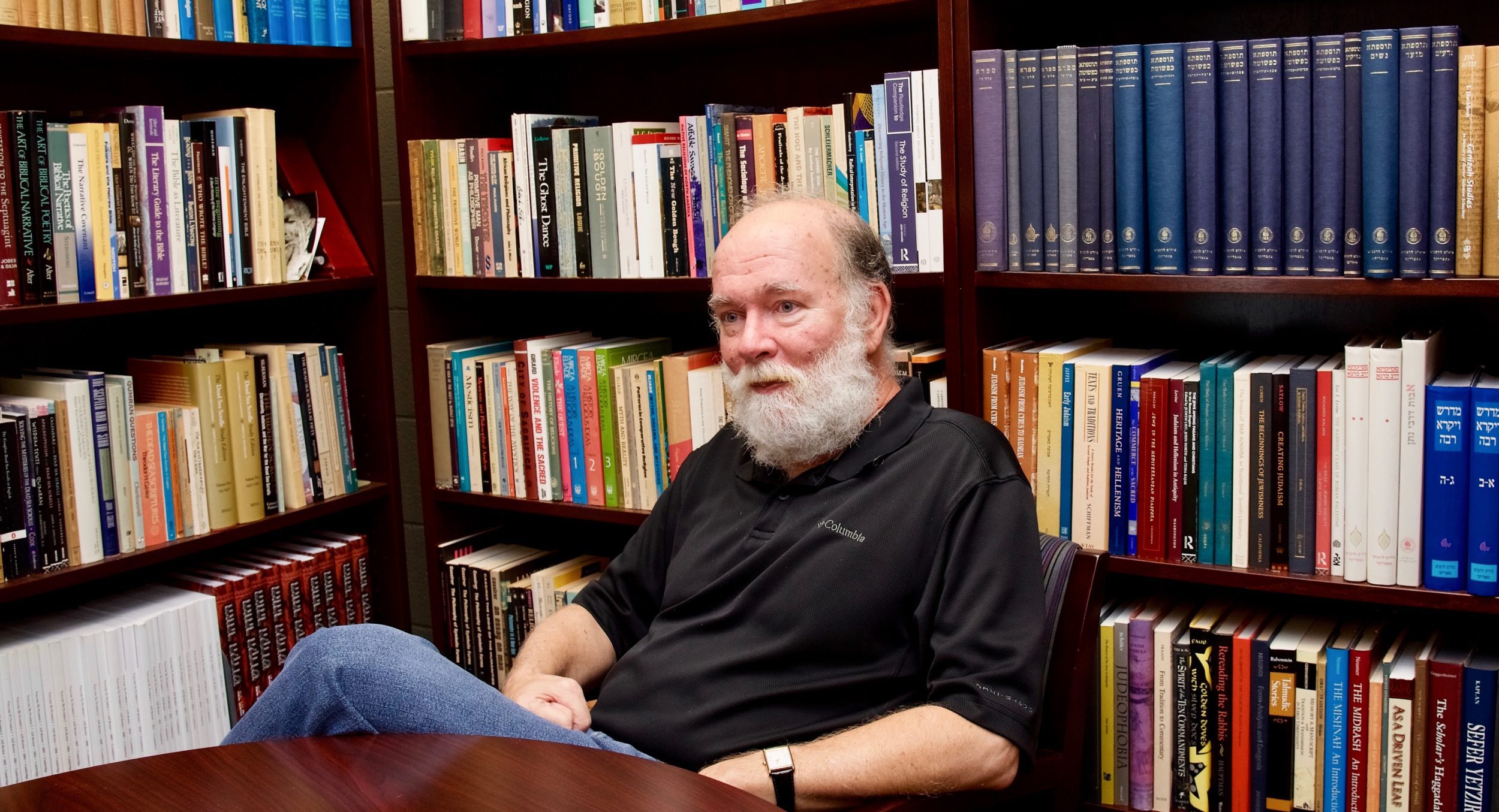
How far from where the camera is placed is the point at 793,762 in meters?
1.53

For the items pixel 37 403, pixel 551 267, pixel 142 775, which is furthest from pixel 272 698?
pixel 551 267

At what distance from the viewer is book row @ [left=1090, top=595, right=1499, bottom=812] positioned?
5.85 ft

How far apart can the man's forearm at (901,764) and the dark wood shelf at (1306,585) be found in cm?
50

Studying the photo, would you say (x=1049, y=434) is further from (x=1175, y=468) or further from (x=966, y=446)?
(x=966, y=446)

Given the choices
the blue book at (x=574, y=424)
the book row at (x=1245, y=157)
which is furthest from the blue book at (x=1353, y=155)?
the blue book at (x=574, y=424)

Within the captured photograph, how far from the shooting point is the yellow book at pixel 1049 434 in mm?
1992

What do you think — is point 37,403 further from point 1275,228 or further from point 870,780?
point 1275,228

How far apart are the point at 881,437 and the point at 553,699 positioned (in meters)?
0.57

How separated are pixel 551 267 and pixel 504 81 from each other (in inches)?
22.6

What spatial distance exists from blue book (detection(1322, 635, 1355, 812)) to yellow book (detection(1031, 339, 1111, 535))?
430mm

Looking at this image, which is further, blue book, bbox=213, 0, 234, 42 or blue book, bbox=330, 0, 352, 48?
blue book, bbox=330, 0, 352, 48

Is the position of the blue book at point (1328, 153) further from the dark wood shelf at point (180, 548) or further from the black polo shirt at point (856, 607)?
the dark wood shelf at point (180, 548)

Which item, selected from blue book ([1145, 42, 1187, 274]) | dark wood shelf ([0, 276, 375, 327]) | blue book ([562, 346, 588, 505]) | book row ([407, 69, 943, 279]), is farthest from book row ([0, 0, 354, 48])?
blue book ([1145, 42, 1187, 274])

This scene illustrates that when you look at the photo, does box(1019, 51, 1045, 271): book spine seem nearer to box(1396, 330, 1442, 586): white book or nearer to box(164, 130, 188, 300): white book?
box(1396, 330, 1442, 586): white book
